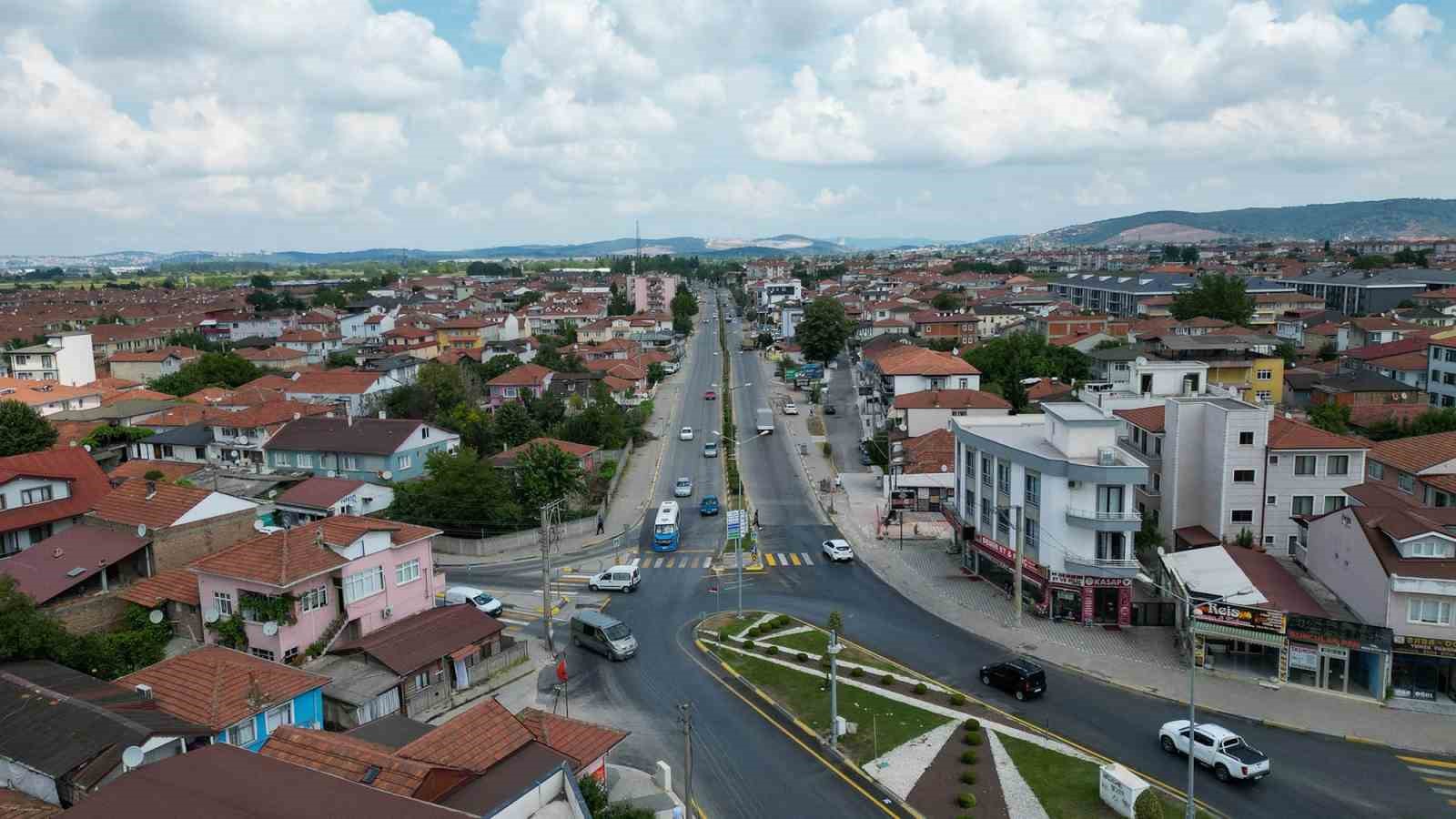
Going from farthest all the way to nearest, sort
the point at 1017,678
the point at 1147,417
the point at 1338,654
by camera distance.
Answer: the point at 1147,417 → the point at 1017,678 → the point at 1338,654

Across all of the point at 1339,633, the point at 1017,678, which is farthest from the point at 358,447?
the point at 1339,633

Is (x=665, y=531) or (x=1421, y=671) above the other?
(x=1421, y=671)

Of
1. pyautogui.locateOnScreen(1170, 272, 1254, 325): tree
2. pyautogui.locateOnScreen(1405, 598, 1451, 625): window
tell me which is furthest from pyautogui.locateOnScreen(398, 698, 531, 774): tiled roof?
pyautogui.locateOnScreen(1170, 272, 1254, 325): tree

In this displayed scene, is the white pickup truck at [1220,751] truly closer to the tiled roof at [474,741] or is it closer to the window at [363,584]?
the tiled roof at [474,741]

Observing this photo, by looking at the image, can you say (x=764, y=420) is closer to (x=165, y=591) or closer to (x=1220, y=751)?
(x=165, y=591)

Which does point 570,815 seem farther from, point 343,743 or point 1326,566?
point 1326,566

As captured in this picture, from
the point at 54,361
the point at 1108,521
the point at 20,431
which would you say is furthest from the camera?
the point at 54,361

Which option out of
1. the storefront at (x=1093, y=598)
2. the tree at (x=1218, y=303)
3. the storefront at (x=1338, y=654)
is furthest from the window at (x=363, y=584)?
the tree at (x=1218, y=303)
